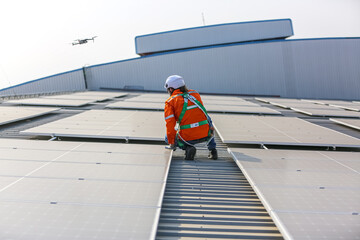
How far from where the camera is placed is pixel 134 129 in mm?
Answer: 7027

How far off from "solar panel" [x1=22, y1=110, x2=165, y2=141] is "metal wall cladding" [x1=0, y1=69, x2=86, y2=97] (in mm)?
22439

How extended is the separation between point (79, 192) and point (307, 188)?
3.08m

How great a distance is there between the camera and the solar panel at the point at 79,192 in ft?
8.39

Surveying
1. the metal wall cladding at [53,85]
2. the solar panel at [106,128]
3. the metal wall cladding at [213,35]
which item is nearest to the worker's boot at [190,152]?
the solar panel at [106,128]

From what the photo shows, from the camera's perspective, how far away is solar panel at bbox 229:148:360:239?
2.74 meters

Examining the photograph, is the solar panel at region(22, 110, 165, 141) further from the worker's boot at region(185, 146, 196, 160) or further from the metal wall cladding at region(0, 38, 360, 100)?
the metal wall cladding at region(0, 38, 360, 100)

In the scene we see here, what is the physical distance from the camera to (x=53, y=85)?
94.6ft

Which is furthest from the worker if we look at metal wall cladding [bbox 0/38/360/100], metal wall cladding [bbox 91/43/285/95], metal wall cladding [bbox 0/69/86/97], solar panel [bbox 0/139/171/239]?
metal wall cladding [bbox 0/69/86/97]

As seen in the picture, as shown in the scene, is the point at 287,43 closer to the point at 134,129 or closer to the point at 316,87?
the point at 316,87

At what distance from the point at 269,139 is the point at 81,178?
4522 mm

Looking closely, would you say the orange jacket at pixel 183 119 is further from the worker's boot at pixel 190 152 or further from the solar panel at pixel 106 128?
the solar panel at pixel 106 128

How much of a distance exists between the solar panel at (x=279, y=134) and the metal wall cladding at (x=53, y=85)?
24833 mm

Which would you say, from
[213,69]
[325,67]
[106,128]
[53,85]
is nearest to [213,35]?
[213,69]

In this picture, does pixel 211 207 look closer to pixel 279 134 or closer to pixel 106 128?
pixel 279 134
